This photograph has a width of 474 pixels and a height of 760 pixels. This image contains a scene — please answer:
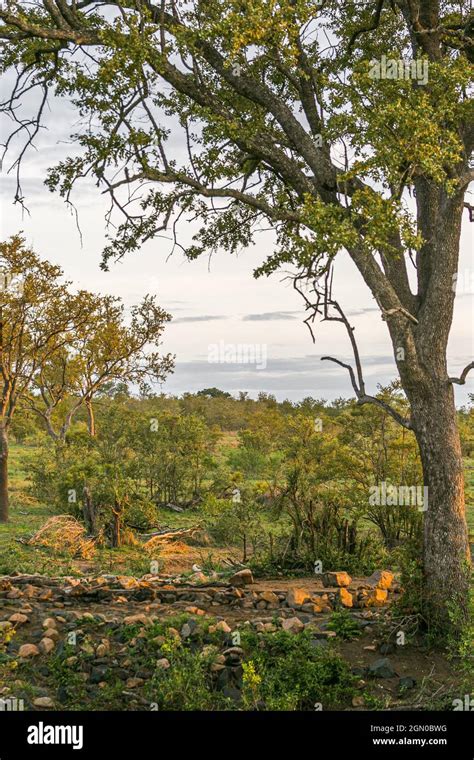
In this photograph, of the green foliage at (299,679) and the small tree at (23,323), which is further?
the small tree at (23,323)

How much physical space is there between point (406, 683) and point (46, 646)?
3.27 metres

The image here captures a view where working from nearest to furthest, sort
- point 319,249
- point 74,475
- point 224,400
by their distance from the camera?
point 319,249
point 74,475
point 224,400

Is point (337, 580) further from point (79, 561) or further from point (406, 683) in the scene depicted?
point (79, 561)

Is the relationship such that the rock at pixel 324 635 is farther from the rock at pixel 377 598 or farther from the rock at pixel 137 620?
the rock at pixel 137 620

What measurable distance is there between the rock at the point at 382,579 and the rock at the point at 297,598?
0.96m

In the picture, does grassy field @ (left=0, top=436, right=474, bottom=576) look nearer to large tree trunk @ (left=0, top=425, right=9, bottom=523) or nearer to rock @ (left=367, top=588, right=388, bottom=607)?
large tree trunk @ (left=0, top=425, right=9, bottom=523)

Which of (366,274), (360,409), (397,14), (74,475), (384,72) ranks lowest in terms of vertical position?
(74,475)

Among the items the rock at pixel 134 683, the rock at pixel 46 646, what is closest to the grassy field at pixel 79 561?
the rock at pixel 46 646

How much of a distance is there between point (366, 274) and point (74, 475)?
25.7ft

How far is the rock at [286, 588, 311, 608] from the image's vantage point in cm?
892

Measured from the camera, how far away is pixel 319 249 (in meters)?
7.71

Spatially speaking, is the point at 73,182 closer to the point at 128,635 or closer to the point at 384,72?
the point at 384,72

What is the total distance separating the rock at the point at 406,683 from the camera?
7.03 m
